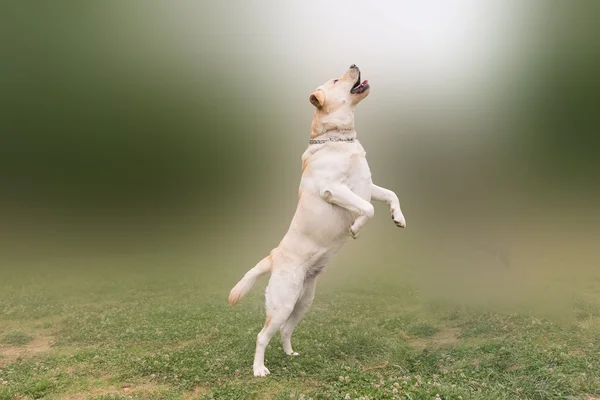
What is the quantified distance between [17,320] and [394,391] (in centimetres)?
751

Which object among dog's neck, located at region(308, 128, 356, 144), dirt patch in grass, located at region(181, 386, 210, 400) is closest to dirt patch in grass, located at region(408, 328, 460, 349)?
dirt patch in grass, located at region(181, 386, 210, 400)

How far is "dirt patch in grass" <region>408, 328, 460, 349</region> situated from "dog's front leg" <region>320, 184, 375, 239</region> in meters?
2.91

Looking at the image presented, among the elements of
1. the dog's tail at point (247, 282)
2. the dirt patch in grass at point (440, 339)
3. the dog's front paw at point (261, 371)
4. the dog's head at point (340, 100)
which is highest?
the dog's head at point (340, 100)

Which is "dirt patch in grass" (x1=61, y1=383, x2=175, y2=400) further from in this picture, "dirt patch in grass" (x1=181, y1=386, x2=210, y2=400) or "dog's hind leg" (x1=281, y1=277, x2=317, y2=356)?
"dog's hind leg" (x1=281, y1=277, x2=317, y2=356)

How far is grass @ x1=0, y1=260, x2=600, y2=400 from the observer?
5691mm

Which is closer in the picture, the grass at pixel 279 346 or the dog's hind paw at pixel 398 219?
the grass at pixel 279 346

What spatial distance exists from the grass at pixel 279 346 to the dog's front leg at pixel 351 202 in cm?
165

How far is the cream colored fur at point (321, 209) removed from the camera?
19.4 ft

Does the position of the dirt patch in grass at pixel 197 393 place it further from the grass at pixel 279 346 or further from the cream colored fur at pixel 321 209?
the cream colored fur at pixel 321 209

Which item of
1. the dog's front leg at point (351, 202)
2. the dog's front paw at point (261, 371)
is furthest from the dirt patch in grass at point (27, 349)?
the dog's front leg at point (351, 202)

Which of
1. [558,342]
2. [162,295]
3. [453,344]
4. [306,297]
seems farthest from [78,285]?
[558,342]

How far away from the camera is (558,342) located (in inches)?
287

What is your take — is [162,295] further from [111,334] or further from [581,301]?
[581,301]

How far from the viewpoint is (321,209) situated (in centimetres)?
591
